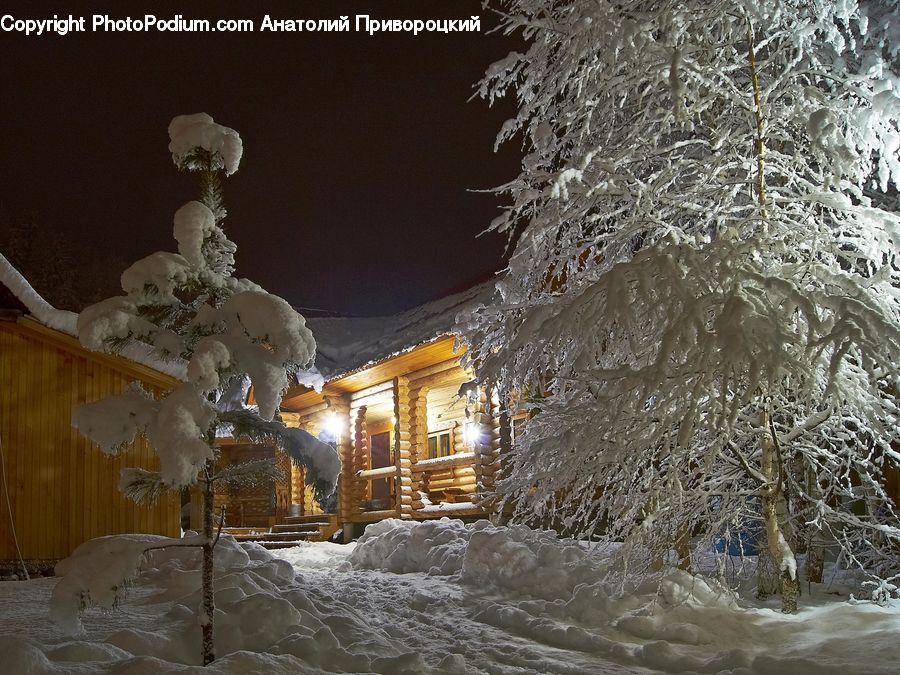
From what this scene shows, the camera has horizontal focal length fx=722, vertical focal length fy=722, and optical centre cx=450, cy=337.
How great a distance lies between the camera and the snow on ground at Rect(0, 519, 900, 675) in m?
4.92

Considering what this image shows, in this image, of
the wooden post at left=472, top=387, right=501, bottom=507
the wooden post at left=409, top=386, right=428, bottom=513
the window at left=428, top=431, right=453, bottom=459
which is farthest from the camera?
the window at left=428, top=431, right=453, bottom=459

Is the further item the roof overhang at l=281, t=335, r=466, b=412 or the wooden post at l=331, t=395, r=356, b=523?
the wooden post at l=331, t=395, r=356, b=523

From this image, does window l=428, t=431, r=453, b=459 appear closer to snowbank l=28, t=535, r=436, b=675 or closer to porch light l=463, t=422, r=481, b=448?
porch light l=463, t=422, r=481, b=448

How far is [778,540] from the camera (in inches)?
245

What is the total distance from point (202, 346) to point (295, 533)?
14.7 m

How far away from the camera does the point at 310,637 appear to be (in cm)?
557

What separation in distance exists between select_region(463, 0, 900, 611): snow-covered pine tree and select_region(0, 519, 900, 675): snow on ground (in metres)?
A: 0.62

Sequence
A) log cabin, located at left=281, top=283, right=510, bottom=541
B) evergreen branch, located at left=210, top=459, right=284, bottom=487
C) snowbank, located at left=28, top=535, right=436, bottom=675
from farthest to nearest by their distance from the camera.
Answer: log cabin, located at left=281, top=283, right=510, bottom=541
evergreen branch, located at left=210, top=459, right=284, bottom=487
snowbank, located at left=28, top=535, right=436, bottom=675

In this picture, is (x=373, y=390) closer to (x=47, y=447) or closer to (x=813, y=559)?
(x=47, y=447)

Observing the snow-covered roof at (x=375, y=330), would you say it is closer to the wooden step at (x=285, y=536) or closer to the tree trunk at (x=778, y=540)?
the wooden step at (x=285, y=536)

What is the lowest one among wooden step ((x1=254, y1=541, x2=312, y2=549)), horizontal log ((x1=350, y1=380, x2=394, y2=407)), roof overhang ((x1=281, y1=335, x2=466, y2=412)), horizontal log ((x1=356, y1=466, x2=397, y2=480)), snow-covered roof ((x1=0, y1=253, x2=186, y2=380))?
wooden step ((x1=254, y1=541, x2=312, y2=549))

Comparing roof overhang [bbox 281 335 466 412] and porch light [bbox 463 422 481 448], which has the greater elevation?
roof overhang [bbox 281 335 466 412]

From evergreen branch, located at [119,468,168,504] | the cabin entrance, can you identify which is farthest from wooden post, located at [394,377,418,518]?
evergreen branch, located at [119,468,168,504]

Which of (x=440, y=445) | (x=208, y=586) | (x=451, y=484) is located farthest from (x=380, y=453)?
(x=208, y=586)
